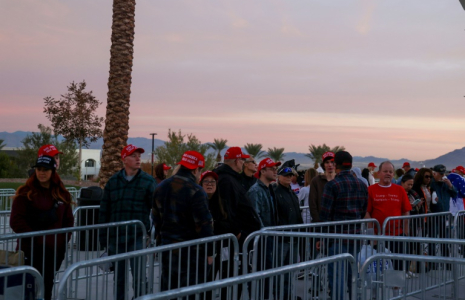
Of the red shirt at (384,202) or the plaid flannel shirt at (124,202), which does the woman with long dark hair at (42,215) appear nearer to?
the plaid flannel shirt at (124,202)

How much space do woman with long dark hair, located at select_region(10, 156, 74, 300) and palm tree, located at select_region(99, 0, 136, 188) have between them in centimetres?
921

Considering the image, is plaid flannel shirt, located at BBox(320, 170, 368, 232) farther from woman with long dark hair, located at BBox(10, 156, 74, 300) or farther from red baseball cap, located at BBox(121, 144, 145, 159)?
woman with long dark hair, located at BBox(10, 156, 74, 300)

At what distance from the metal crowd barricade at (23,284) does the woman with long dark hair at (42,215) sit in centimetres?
185

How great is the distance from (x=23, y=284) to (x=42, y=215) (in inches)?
88.2

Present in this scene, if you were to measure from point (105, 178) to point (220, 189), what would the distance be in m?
9.16

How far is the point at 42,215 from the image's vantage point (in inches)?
255

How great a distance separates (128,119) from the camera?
16.2 metres

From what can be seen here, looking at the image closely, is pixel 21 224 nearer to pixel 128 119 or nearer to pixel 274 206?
pixel 274 206

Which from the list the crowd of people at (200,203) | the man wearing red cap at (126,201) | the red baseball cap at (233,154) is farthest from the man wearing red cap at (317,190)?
the man wearing red cap at (126,201)

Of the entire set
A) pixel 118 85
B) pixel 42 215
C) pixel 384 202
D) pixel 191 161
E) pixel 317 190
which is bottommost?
pixel 42 215

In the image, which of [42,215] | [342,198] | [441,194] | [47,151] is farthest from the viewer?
[441,194]

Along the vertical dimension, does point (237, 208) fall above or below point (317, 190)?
below

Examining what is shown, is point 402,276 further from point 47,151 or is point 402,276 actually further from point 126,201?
point 47,151

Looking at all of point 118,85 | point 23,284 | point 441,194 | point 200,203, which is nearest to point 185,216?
point 200,203
